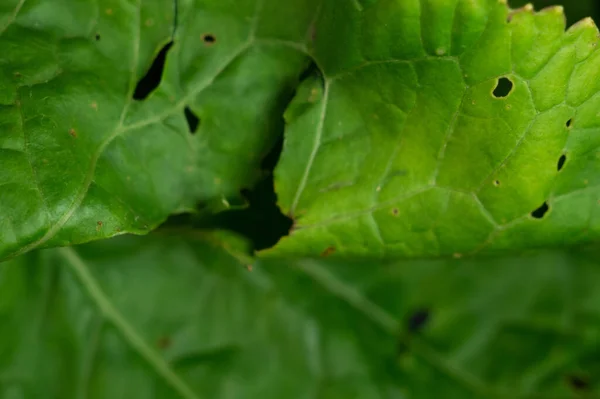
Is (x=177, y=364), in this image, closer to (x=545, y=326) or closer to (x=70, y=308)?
(x=70, y=308)

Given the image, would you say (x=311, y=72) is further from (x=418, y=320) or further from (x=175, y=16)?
(x=418, y=320)

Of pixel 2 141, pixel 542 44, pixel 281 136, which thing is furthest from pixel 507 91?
pixel 2 141

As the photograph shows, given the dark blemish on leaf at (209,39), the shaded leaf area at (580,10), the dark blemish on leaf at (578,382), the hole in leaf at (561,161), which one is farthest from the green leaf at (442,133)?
the shaded leaf area at (580,10)

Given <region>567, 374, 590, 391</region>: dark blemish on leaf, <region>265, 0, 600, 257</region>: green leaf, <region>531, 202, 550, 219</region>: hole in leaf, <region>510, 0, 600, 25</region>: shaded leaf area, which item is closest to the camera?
<region>265, 0, 600, 257</region>: green leaf

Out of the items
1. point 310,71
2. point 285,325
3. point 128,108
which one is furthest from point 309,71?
point 285,325

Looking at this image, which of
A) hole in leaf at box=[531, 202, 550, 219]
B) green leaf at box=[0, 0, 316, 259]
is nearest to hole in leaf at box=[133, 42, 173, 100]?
green leaf at box=[0, 0, 316, 259]

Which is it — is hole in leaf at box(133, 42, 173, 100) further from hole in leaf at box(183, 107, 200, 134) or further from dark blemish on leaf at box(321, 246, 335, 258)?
dark blemish on leaf at box(321, 246, 335, 258)
